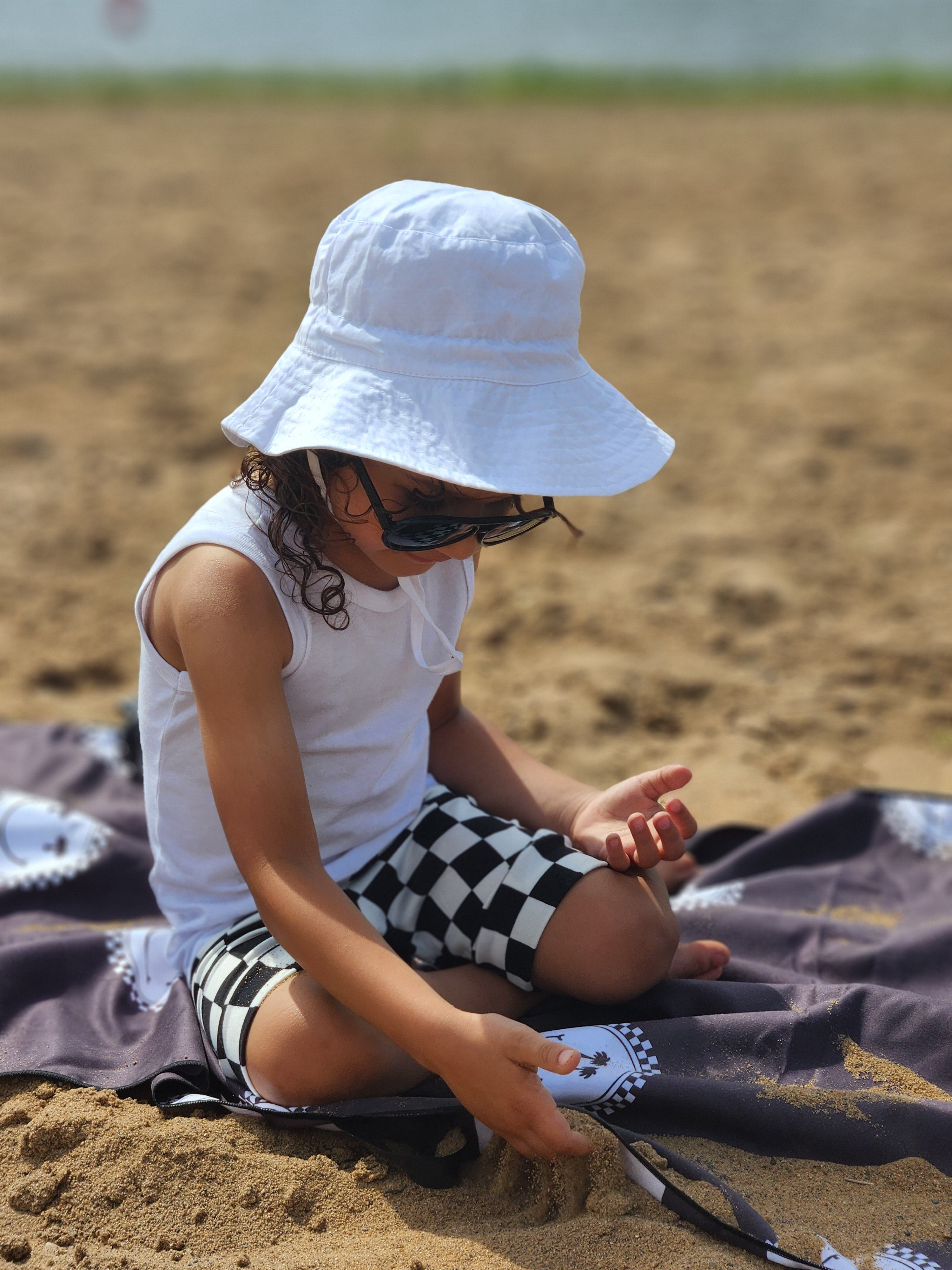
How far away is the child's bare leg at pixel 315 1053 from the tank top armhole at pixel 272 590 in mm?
367

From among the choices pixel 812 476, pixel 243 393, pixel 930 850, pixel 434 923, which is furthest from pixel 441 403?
pixel 243 393

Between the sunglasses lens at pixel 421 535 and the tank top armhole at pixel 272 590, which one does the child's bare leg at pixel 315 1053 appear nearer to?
the tank top armhole at pixel 272 590

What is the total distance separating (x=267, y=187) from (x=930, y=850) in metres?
4.61

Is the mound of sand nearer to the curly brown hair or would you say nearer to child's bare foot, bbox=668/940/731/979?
child's bare foot, bbox=668/940/731/979

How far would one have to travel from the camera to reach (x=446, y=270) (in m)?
1.17

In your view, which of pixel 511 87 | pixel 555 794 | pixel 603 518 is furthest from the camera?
pixel 511 87

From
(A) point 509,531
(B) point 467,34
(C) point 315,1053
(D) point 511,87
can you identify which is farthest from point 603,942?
(B) point 467,34

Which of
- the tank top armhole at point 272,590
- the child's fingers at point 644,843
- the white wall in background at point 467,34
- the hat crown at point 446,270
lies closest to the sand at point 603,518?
the child's fingers at point 644,843

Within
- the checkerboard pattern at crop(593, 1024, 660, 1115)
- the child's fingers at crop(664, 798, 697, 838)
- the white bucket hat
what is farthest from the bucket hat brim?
the checkerboard pattern at crop(593, 1024, 660, 1115)

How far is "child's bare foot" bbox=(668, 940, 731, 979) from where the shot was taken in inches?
60.5

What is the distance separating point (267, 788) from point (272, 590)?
0.22 meters

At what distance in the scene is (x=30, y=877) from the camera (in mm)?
1888

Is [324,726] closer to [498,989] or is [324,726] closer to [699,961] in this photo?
[498,989]

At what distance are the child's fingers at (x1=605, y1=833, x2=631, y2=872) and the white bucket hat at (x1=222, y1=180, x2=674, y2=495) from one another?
0.45m
